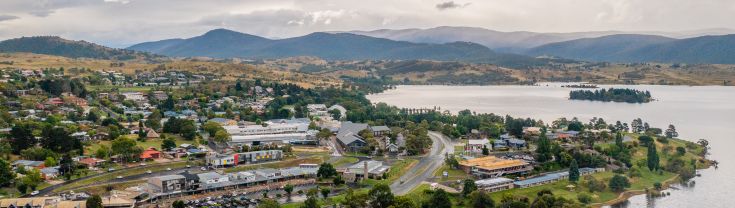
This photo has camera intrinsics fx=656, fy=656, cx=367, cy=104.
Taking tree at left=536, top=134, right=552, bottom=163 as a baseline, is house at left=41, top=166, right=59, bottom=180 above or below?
below

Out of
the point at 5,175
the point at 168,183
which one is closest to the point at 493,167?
the point at 168,183

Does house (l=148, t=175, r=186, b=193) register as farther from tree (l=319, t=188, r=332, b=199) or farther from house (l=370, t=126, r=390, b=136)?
house (l=370, t=126, r=390, b=136)

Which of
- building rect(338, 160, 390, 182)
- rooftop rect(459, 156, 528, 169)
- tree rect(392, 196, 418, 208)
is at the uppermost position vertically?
rooftop rect(459, 156, 528, 169)

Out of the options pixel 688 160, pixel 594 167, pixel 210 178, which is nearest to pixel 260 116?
pixel 210 178

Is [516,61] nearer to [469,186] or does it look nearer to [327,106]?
[327,106]

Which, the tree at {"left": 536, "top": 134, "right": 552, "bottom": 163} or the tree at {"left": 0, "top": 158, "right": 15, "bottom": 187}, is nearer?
the tree at {"left": 0, "top": 158, "right": 15, "bottom": 187}

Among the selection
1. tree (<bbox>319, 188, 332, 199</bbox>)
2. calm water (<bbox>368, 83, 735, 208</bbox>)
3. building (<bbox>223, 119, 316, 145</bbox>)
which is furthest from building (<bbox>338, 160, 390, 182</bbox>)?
calm water (<bbox>368, 83, 735, 208</bbox>)

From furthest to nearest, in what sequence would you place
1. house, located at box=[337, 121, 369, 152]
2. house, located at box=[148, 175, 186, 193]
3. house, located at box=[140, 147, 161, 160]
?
house, located at box=[337, 121, 369, 152] → house, located at box=[140, 147, 161, 160] → house, located at box=[148, 175, 186, 193]
